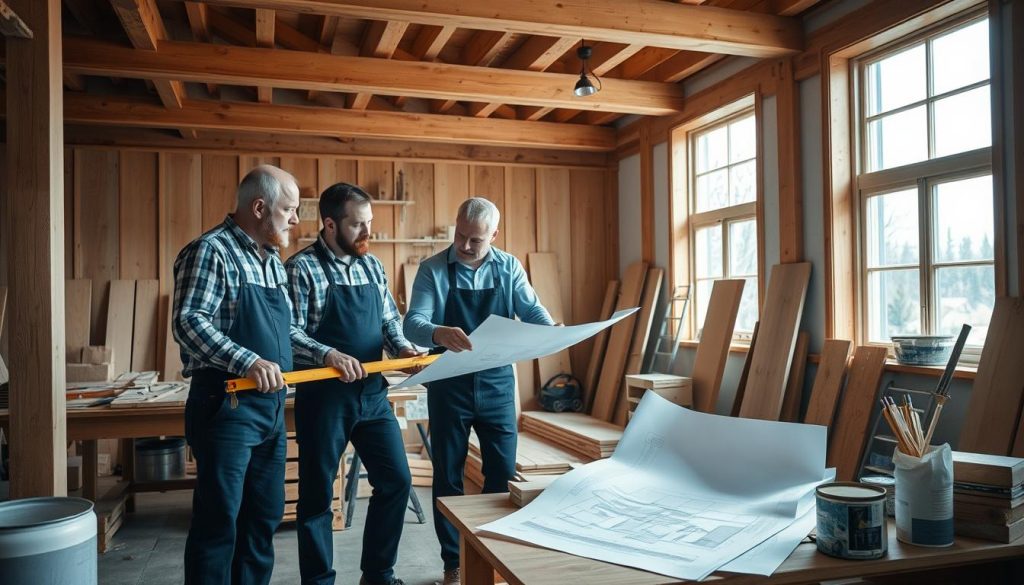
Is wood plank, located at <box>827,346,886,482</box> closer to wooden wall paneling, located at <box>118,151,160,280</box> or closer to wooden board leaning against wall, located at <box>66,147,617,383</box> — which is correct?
wooden board leaning against wall, located at <box>66,147,617,383</box>

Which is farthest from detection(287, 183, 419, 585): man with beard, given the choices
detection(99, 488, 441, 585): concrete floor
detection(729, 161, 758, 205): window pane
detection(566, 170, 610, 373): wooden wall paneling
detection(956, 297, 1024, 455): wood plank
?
detection(566, 170, 610, 373): wooden wall paneling

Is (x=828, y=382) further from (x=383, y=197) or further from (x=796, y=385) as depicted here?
(x=383, y=197)

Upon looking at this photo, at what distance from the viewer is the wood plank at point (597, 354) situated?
7246 millimetres

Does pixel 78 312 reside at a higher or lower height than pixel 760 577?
higher

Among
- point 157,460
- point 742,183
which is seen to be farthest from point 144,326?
point 742,183

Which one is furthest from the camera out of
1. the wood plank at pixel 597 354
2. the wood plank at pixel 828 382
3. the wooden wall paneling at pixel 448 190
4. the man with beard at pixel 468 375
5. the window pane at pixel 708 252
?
the wooden wall paneling at pixel 448 190

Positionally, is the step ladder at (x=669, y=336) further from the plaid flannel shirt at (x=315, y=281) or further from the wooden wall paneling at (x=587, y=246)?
the plaid flannel shirt at (x=315, y=281)

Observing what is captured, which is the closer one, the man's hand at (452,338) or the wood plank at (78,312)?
the man's hand at (452,338)

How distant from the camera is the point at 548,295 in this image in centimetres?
759

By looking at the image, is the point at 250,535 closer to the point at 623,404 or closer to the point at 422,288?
the point at 422,288

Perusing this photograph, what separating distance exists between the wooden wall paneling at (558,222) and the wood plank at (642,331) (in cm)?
110

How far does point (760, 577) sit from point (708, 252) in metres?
5.18

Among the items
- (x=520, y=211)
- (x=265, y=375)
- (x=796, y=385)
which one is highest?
(x=520, y=211)

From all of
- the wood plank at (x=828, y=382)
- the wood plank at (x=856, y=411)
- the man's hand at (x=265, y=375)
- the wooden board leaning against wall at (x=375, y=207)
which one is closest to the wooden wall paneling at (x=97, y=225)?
the wooden board leaning against wall at (x=375, y=207)
